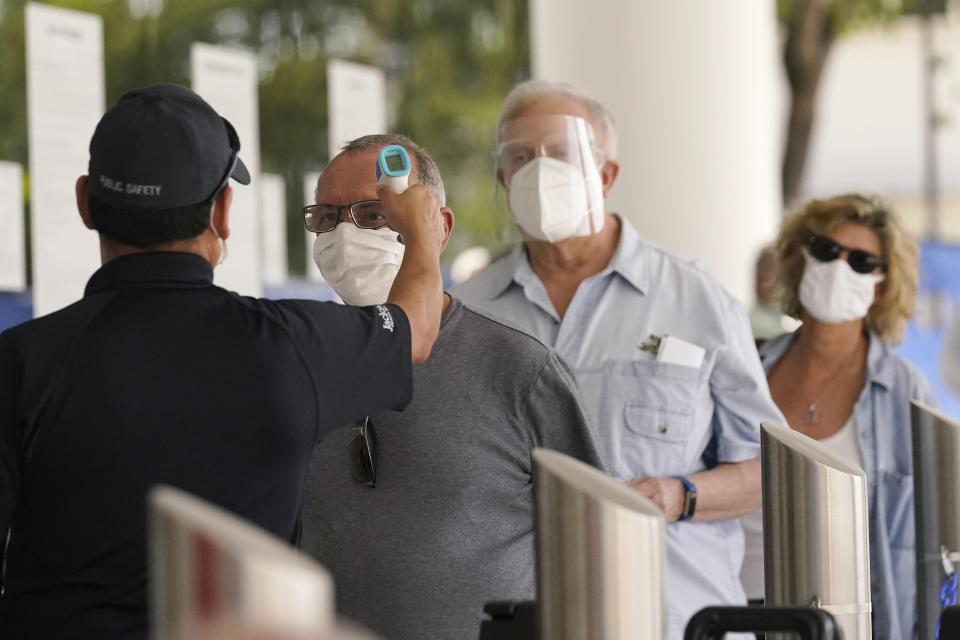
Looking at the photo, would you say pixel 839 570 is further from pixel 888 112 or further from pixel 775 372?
pixel 888 112

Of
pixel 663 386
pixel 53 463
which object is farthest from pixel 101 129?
pixel 663 386

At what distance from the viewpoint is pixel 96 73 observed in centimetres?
530

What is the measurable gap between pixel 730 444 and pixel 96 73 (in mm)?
3061

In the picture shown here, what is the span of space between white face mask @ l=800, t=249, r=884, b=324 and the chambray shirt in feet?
2.52

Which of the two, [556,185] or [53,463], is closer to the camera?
[53,463]

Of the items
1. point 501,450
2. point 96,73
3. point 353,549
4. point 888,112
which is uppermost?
point 888,112

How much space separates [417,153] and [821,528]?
3.93ft

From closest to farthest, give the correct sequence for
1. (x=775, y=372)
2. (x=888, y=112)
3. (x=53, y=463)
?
(x=53, y=463)
(x=775, y=372)
(x=888, y=112)

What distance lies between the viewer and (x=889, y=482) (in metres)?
3.80

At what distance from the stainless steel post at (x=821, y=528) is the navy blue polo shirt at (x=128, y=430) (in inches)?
24.2

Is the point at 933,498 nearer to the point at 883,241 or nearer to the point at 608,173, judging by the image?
the point at 608,173

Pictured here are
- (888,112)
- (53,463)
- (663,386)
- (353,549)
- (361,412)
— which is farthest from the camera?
(888,112)

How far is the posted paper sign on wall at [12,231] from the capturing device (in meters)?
4.91

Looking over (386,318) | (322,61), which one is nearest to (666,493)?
(386,318)
